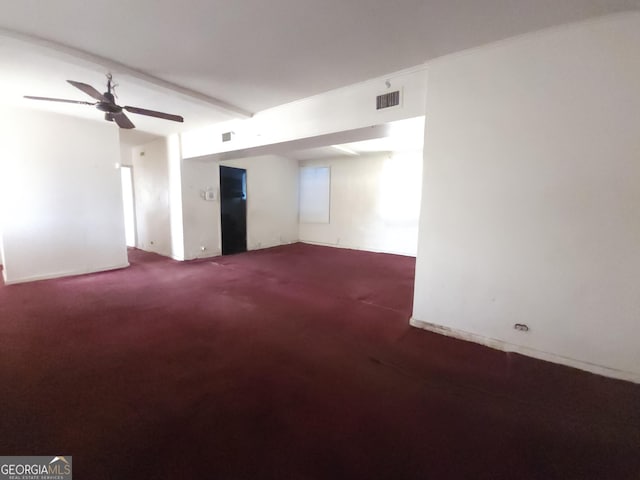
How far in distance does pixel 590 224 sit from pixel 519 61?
1.50m

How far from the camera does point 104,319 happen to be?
3.02 meters

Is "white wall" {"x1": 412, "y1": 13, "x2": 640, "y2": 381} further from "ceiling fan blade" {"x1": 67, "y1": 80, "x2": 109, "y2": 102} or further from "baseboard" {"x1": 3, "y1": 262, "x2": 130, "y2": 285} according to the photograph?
"baseboard" {"x1": 3, "y1": 262, "x2": 130, "y2": 285}

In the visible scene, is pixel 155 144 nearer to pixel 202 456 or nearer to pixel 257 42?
pixel 257 42

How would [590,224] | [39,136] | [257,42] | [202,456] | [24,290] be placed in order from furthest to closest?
[39,136], [24,290], [257,42], [590,224], [202,456]

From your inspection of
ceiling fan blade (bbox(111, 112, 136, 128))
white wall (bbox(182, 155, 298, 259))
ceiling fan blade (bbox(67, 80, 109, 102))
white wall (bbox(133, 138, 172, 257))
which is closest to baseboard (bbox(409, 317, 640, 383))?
ceiling fan blade (bbox(67, 80, 109, 102))

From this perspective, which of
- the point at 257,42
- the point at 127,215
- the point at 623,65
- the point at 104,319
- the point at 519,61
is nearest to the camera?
the point at 623,65

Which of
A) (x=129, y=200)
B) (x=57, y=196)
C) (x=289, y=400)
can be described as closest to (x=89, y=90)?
(x=57, y=196)

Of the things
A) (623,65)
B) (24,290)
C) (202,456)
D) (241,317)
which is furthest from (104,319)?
(623,65)

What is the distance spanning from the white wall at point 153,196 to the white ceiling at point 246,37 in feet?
9.43

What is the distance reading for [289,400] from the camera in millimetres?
1838

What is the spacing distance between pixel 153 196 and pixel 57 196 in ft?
7.15

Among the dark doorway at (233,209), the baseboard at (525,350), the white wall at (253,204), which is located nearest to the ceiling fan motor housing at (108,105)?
the white wall at (253,204)

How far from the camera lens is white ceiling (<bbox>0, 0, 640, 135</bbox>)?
1.96 m

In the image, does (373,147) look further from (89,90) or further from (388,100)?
(89,90)
